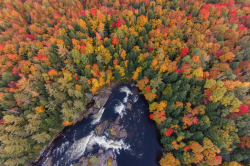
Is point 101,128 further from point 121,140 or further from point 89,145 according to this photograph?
point 121,140

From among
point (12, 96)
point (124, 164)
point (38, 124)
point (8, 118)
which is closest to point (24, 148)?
point (38, 124)

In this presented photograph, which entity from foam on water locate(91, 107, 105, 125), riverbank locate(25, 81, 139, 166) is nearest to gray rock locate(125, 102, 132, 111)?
riverbank locate(25, 81, 139, 166)

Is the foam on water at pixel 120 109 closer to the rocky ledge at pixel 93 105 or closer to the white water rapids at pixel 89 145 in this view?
the rocky ledge at pixel 93 105

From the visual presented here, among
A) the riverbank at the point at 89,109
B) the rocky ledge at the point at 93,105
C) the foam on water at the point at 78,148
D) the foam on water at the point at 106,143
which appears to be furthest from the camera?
the foam on water at the point at 106,143

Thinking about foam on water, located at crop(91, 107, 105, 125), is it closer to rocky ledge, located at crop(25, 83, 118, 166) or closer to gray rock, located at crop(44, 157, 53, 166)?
rocky ledge, located at crop(25, 83, 118, 166)

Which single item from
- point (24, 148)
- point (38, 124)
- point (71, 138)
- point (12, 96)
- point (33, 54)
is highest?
point (33, 54)

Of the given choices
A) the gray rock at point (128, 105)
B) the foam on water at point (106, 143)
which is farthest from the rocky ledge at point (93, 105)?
the foam on water at point (106, 143)

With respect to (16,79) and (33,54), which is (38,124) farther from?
(33,54)

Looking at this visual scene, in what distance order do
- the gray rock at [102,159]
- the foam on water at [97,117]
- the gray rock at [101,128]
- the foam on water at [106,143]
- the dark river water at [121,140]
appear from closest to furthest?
1. the gray rock at [102,159]
2. the dark river water at [121,140]
3. the foam on water at [106,143]
4. the gray rock at [101,128]
5. the foam on water at [97,117]
